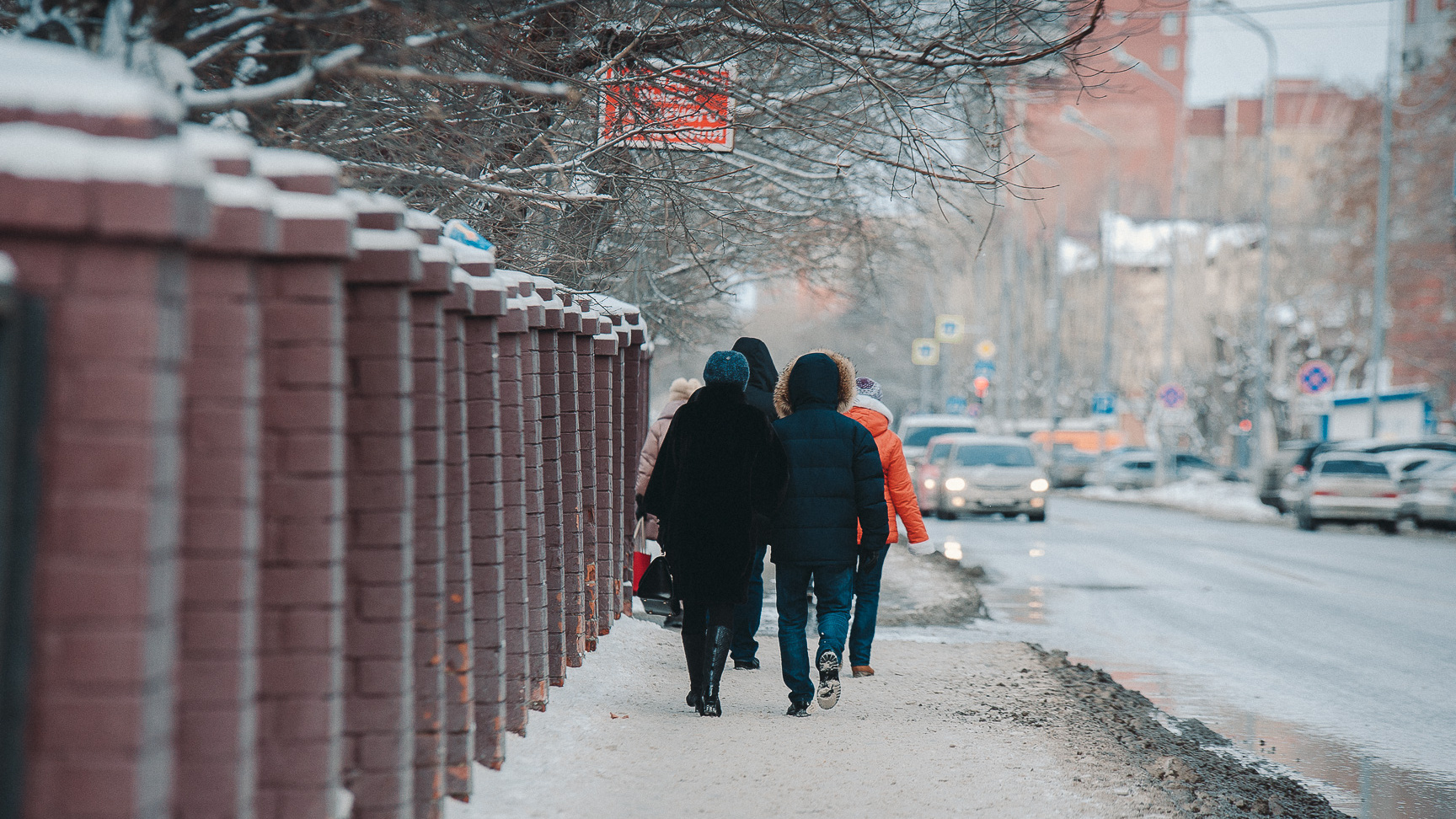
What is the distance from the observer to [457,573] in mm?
4934

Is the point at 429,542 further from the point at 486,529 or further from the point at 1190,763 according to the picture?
the point at 1190,763

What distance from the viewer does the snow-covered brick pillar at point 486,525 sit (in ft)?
17.8

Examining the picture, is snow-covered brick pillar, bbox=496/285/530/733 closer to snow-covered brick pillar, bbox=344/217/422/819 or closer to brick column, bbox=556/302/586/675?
brick column, bbox=556/302/586/675

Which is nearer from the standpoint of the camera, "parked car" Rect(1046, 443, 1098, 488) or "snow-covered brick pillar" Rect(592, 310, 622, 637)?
"snow-covered brick pillar" Rect(592, 310, 622, 637)

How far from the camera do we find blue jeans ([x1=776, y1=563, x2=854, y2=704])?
24.1 ft

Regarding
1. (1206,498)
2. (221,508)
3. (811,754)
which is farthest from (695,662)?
(1206,498)

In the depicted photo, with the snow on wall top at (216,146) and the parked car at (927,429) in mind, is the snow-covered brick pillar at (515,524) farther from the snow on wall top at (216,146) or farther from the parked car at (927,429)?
the parked car at (927,429)

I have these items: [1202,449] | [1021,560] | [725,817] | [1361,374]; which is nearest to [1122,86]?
[725,817]

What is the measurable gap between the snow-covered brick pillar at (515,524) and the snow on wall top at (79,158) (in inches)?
127

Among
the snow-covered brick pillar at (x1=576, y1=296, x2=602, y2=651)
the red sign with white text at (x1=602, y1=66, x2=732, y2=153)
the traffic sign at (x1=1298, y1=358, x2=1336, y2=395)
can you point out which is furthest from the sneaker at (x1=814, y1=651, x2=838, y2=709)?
the traffic sign at (x1=1298, y1=358, x2=1336, y2=395)

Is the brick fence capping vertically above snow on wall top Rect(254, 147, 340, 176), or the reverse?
snow on wall top Rect(254, 147, 340, 176)

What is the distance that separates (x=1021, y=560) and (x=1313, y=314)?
1801 inches

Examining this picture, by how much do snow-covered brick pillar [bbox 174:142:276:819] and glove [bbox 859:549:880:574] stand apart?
484 centimetres

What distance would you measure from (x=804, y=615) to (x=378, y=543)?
12.1ft
